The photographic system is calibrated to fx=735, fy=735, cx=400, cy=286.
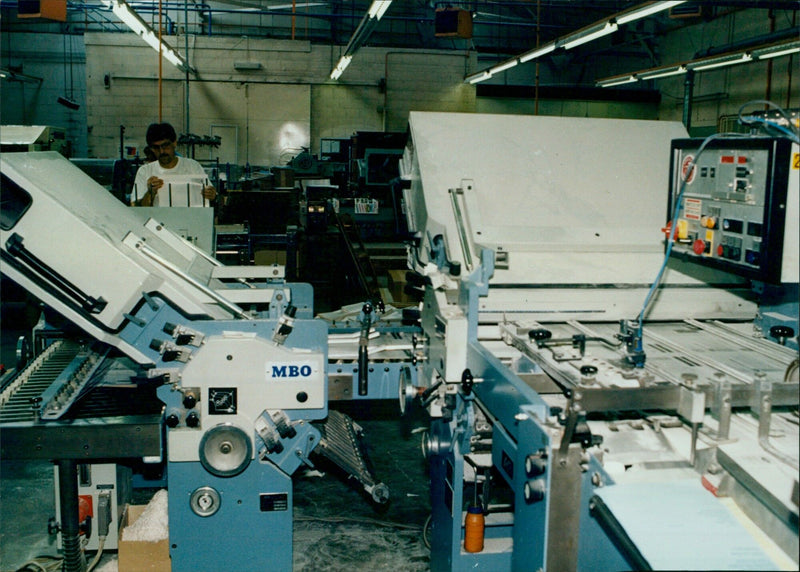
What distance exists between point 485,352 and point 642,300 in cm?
106

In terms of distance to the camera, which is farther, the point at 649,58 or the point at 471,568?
the point at 649,58

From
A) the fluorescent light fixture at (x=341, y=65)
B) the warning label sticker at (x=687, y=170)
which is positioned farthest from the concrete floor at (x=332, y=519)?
the fluorescent light fixture at (x=341, y=65)

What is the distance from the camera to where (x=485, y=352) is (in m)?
2.48

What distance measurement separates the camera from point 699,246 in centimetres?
289

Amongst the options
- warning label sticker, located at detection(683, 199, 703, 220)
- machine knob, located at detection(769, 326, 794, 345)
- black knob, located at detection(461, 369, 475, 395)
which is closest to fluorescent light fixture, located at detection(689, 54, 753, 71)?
warning label sticker, located at detection(683, 199, 703, 220)

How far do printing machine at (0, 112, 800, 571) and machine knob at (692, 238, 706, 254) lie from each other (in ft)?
0.06

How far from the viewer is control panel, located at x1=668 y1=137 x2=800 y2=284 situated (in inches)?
95.1

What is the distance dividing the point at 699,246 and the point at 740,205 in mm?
287

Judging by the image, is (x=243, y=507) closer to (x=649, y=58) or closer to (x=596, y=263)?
(x=596, y=263)

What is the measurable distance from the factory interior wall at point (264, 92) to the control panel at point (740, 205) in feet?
38.6

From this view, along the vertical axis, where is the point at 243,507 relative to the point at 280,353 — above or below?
below

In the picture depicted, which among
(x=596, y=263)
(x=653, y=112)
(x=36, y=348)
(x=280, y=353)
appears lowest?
(x=36, y=348)

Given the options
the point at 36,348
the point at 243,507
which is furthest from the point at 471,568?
the point at 36,348

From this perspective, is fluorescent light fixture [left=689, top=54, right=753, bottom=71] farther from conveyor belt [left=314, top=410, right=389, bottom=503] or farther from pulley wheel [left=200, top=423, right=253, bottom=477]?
pulley wheel [left=200, top=423, right=253, bottom=477]
